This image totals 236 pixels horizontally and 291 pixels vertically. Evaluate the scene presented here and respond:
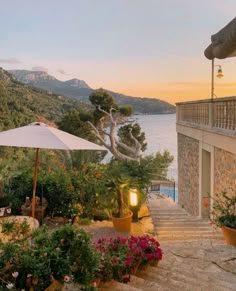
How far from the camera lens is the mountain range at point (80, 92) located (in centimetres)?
3483

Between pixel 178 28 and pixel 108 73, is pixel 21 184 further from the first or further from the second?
pixel 108 73

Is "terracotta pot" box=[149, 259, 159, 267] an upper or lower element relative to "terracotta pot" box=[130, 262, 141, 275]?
lower

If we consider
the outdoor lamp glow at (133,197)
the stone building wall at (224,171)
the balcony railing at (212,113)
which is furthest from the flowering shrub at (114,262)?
the balcony railing at (212,113)

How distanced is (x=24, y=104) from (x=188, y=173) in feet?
69.1

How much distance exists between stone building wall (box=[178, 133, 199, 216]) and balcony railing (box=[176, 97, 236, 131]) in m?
0.73

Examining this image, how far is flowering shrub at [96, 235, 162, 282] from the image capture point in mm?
3797

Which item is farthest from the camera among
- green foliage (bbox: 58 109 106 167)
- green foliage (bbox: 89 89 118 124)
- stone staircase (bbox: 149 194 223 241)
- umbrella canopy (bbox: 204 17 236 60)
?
green foliage (bbox: 58 109 106 167)

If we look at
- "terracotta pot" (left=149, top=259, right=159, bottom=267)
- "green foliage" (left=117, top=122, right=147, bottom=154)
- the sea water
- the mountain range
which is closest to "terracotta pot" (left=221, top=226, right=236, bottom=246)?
"terracotta pot" (left=149, top=259, right=159, bottom=267)

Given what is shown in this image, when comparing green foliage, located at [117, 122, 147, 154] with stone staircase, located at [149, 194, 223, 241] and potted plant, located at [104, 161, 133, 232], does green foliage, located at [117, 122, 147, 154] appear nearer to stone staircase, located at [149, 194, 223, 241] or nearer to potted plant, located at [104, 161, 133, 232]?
stone staircase, located at [149, 194, 223, 241]

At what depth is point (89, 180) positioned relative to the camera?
25.6 ft

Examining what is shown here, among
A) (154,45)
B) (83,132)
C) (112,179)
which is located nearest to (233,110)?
(112,179)

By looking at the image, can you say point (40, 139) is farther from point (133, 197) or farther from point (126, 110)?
point (126, 110)

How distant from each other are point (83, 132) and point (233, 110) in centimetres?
1702

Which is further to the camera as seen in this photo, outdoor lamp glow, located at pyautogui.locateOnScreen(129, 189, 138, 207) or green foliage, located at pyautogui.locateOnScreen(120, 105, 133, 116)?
green foliage, located at pyautogui.locateOnScreen(120, 105, 133, 116)
